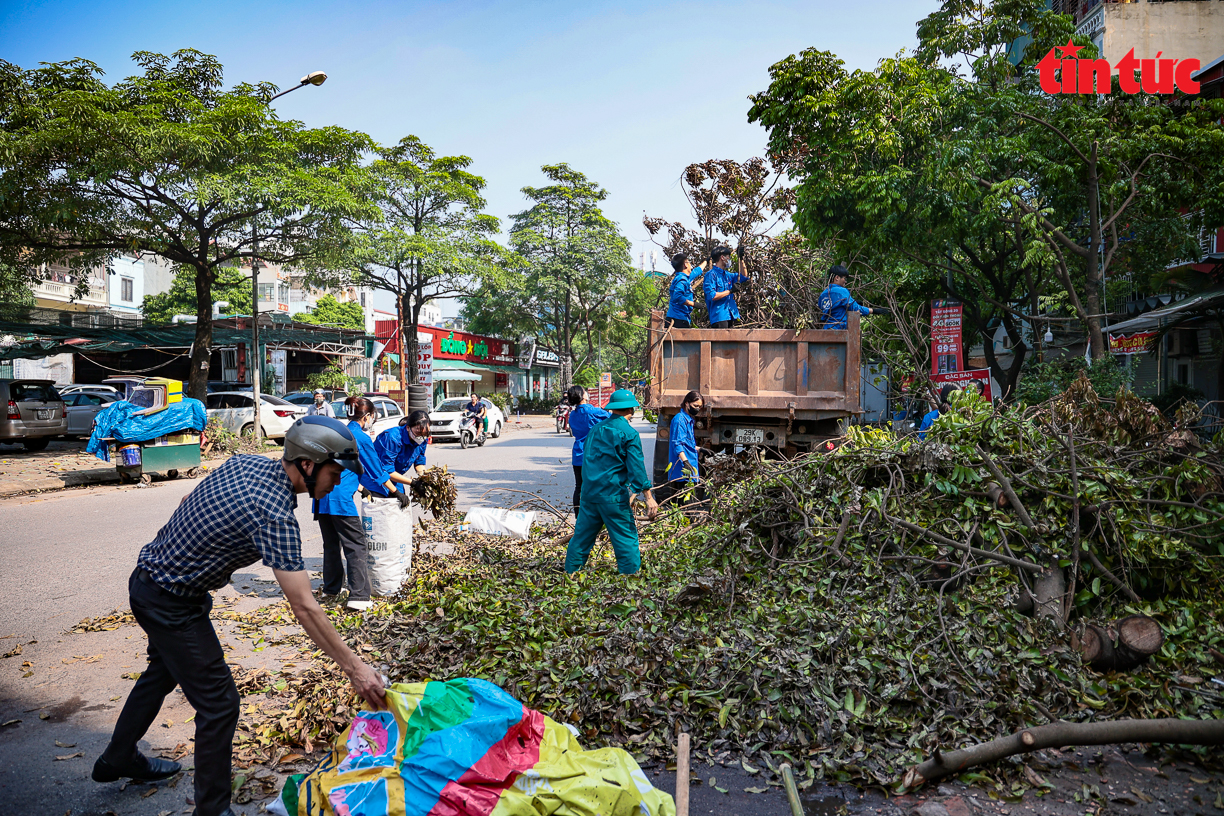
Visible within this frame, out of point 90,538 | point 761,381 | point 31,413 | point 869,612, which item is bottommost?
point 90,538

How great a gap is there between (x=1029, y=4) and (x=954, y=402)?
37.7 ft

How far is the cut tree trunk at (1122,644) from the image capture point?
3.84 m

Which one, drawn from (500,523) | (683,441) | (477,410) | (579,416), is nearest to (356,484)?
(500,523)

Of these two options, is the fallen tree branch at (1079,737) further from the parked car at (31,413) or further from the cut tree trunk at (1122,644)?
the parked car at (31,413)

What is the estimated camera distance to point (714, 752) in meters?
3.47

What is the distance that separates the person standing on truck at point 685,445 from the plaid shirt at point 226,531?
4.45 meters

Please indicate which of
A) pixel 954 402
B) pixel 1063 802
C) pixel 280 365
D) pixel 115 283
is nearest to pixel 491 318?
pixel 280 365

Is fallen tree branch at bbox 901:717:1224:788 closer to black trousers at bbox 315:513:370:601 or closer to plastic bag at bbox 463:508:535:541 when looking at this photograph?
black trousers at bbox 315:513:370:601

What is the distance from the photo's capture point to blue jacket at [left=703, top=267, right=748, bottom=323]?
8344 mm

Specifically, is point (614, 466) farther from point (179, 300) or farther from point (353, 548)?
point (179, 300)

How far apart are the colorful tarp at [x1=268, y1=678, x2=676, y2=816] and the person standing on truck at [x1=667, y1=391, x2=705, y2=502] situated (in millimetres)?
4302

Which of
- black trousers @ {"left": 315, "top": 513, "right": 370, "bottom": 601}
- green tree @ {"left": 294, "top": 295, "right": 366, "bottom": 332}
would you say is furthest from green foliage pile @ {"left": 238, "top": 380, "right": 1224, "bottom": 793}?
green tree @ {"left": 294, "top": 295, "right": 366, "bottom": 332}

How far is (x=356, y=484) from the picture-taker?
5.77 m

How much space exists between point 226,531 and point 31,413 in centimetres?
1752
